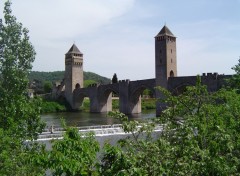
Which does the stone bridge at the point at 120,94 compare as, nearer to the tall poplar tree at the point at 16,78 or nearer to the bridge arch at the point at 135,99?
the bridge arch at the point at 135,99

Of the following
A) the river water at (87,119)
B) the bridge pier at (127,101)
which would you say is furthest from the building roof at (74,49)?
the river water at (87,119)

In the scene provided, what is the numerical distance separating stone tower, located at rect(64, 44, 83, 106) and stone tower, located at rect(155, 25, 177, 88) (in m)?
25.8

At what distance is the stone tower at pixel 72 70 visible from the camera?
241 feet

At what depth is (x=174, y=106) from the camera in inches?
300

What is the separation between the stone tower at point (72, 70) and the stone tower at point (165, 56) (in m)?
25.8

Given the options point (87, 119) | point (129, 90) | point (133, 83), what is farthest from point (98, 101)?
point (87, 119)

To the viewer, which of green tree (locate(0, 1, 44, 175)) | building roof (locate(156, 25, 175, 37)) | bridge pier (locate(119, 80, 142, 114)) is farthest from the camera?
bridge pier (locate(119, 80, 142, 114))

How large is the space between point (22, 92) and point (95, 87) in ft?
181

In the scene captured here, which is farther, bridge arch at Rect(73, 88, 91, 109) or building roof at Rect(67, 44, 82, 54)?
building roof at Rect(67, 44, 82, 54)

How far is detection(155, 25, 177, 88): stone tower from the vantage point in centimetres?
5081

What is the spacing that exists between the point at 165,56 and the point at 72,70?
1093 inches

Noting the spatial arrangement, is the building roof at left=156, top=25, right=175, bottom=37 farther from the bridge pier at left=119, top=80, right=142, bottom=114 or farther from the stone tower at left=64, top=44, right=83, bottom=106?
the stone tower at left=64, top=44, right=83, bottom=106

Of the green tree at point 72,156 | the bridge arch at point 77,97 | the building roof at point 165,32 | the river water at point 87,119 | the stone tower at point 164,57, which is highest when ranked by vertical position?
the building roof at point 165,32

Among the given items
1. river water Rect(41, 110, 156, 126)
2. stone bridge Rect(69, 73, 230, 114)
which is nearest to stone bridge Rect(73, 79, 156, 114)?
stone bridge Rect(69, 73, 230, 114)
